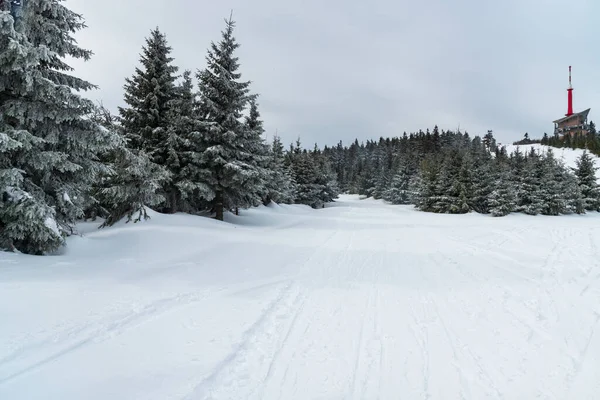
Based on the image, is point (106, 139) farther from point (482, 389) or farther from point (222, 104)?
point (482, 389)

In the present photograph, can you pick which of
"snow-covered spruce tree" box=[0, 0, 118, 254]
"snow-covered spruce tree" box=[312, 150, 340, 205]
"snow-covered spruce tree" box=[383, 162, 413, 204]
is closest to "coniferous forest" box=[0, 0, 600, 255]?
"snow-covered spruce tree" box=[0, 0, 118, 254]

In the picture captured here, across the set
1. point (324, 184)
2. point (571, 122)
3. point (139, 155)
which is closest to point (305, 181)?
point (324, 184)

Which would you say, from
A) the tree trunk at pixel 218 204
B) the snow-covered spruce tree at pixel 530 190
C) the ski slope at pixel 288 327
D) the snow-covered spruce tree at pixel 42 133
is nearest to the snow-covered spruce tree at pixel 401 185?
the snow-covered spruce tree at pixel 530 190

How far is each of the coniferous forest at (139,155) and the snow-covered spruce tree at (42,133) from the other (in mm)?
27

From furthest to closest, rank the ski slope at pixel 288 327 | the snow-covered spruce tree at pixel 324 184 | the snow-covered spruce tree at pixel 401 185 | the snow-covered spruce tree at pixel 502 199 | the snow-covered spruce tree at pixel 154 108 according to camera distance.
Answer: the snow-covered spruce tree at pixel 401 185
the snow-covered spruce tree at pixel 324 184
the snow-covered spruce tree at pixel 502 199
the snow-covered spruce tree at pixel 154 108
the ski slope at pixel 288 327

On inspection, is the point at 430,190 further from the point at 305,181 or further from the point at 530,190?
the point at 305,181

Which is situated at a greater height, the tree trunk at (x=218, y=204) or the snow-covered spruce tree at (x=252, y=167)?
the snow-covered spruce tree at (x=252, y=167)

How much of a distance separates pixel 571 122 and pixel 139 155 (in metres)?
117

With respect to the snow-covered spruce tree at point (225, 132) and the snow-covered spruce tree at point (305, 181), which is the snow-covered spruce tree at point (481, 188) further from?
the snow-covered spruce tree at point (225, 132)

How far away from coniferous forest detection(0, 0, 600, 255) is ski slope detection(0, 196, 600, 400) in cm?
155

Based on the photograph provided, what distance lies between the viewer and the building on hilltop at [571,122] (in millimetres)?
89650

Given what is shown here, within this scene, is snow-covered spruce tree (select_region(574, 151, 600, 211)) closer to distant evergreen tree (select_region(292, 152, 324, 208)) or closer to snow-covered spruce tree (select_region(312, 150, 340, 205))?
snow-covered spruce tree (select_region(312, 150, 340, 205))

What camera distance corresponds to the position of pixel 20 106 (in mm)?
7664

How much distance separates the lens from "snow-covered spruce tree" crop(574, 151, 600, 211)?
1406 inches
